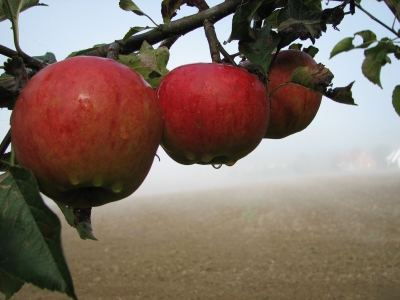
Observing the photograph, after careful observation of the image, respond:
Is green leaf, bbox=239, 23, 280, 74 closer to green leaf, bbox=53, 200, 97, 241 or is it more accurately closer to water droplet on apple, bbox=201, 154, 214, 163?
water droplet on apple, bbox=201, 154, 214, 163

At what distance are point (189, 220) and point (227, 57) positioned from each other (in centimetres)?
1262

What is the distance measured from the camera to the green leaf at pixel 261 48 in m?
0.50

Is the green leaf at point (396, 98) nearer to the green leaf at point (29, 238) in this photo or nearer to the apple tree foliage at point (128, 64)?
the apple tree foliage at point (128, 64)

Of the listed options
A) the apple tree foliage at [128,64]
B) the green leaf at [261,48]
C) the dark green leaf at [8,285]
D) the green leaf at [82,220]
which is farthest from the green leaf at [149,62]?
the dark green leaf at [8,285]

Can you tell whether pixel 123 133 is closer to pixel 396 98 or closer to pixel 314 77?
pixel 314 77

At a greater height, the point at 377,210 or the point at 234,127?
the point at 234,127

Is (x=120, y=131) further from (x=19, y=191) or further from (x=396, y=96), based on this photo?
(x=396, y=96)

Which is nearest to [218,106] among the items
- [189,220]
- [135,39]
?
[135,39]

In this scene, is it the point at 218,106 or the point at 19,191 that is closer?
the point at 19,191

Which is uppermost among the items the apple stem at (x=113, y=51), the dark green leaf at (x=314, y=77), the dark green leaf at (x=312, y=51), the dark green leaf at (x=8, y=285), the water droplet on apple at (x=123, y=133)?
the dark green leaf at (x=312, y=51)

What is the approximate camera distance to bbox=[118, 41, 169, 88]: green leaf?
1.66 feet

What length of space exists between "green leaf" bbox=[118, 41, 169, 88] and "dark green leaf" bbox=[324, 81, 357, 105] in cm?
22

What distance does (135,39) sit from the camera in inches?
21.2

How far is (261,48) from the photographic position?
0.51 metres
